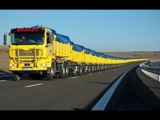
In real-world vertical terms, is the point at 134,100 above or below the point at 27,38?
below

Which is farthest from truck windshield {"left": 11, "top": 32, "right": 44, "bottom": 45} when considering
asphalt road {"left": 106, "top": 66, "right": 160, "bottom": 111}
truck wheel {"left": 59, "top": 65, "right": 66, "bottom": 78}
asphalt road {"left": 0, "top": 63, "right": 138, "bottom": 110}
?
asphalt road {"left": 106, "top": 66, "right": 160, "bottom": 111}

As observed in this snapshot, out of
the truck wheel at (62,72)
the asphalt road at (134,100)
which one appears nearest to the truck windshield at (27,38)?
the truck wheel at (62,72)

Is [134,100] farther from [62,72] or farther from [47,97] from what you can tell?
[62,72]

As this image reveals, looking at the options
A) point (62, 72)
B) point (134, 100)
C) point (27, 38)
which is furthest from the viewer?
point (62, 72)

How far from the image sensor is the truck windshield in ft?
89.6

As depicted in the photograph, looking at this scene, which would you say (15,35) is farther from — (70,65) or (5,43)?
(70,65)

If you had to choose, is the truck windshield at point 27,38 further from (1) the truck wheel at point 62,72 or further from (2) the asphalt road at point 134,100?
(2) the asphalt road at point 134,100

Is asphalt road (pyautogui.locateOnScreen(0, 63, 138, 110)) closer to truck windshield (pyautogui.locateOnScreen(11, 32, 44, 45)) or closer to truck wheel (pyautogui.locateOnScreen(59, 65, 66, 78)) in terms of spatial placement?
truck windshield (pyautogui.locateOnScreen(11, 32, 44, 45))

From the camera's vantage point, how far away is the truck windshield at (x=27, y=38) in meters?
27.3

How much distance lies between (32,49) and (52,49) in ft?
8.24

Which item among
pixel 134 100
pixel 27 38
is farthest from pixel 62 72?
pixel 134 100

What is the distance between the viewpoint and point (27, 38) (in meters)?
27.4

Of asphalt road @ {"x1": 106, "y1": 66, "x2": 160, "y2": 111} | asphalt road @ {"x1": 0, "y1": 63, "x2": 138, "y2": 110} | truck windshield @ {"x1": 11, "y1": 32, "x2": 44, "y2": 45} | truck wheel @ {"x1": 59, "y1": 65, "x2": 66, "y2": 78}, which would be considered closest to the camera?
asphalt road @ {"x1": 0, "y1": 63, "x2": 138, "y2": 110}

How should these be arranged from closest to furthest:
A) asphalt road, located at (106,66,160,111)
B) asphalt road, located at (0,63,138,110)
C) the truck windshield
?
asphalt road, located at (0,63,138,110)
asphalt road, located at (106,66,160,111)
the truck windshield
